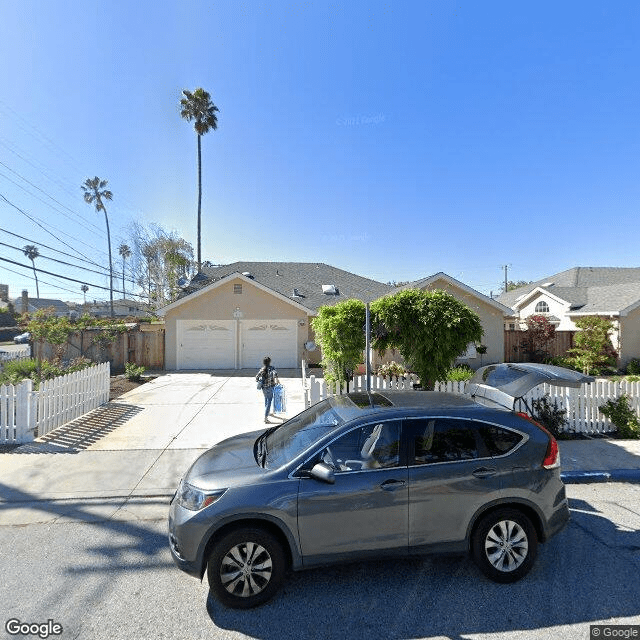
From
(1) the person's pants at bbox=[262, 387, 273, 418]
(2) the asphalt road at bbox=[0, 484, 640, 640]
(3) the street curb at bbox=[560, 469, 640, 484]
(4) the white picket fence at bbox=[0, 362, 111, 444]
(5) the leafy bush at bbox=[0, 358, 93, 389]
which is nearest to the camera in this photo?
(2) the asphalt road at bbox=[0, 484, 640, 640]

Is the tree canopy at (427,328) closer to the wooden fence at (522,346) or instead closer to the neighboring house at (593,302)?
the neighboring house at (593,302)

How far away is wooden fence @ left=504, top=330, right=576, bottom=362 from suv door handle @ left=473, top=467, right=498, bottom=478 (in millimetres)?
16006

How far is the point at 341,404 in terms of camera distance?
377cm

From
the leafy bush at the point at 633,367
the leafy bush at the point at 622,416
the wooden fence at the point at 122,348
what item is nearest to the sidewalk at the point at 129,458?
the leafy bush at the point at 622,416

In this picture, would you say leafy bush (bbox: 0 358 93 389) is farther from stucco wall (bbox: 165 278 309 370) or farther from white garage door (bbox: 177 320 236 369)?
stucco wall (bbox: 165 278 309 370)

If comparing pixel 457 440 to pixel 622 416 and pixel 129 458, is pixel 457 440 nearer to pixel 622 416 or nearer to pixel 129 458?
pixel 129 458

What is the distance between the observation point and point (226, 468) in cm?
316

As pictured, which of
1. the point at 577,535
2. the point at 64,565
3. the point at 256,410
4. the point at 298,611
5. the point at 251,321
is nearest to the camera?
the point at 298,611

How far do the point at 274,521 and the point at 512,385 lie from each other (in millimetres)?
3386

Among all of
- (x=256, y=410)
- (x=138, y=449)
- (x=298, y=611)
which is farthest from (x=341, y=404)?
(x=256, y=410)

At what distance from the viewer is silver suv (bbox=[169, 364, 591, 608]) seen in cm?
279

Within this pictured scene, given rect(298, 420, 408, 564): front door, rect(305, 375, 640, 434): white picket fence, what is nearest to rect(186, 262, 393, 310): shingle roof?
rect(305, 375, 640, 434): white picket fence

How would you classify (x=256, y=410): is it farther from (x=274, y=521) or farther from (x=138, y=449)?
(x=274, y=521)

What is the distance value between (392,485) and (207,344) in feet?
48.0
